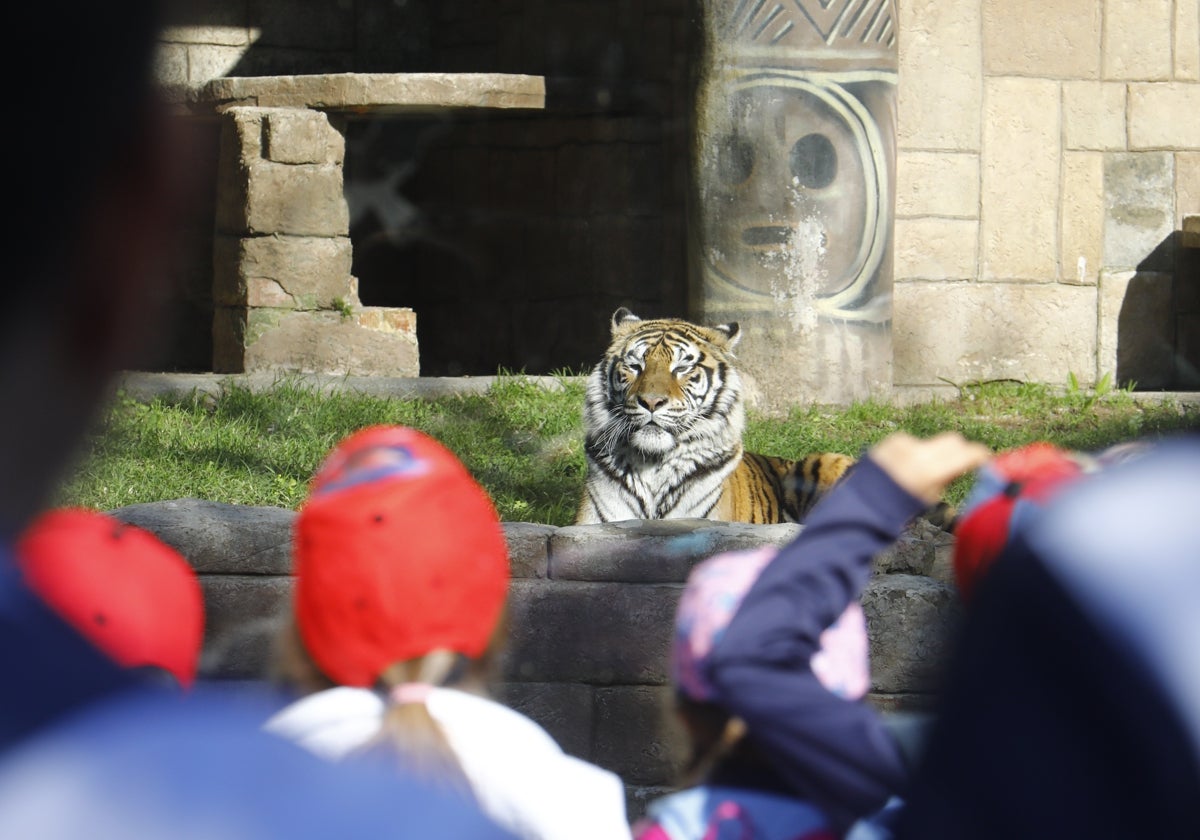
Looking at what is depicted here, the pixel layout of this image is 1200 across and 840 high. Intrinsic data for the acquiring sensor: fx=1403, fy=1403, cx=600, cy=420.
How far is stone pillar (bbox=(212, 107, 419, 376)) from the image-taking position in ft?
28.8

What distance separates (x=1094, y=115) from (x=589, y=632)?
7120 mm

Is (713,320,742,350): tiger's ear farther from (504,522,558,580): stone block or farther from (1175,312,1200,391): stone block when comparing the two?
(1175,312,1200,391): stone block

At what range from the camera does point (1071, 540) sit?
57 cm

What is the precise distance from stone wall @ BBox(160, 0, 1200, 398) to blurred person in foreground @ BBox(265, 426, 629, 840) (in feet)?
21.8

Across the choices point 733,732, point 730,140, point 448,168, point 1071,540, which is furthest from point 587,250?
point 1071,540

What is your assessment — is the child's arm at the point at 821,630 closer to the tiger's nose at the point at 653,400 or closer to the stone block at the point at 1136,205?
the tiger's nose at the point at 653,400

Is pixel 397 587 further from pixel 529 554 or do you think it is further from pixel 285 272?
pixel 285 272

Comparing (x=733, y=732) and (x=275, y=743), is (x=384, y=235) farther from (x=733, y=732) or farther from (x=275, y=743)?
(x=275, y=743)

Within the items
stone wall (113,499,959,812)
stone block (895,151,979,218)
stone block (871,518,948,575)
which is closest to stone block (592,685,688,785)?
stone wall (113,499,959,812)

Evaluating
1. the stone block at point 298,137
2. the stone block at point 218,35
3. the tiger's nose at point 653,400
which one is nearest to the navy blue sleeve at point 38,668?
the tiger's nose at point 653,400

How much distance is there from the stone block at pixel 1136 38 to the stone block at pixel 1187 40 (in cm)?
7

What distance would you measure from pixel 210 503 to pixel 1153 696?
3.59 meters

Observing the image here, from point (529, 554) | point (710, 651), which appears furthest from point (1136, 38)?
point (710, 651)

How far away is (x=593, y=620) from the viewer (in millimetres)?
3623
